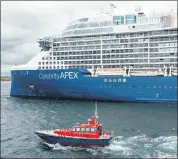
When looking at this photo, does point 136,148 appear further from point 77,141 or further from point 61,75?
point 61,75

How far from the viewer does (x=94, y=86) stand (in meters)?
61.6

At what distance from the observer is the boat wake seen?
28.8m

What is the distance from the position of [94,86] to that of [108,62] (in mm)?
6028

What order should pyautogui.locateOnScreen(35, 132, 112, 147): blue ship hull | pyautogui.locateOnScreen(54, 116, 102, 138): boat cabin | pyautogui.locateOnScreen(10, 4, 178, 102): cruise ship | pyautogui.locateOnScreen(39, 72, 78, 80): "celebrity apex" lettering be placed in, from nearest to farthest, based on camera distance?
pyautogui.locateOnScreen(35, 132, 112, 147): blue ship hull
pyautogui.locateOnScreen(54, 116, 102, 138): boat cabin
pyautogui.locateOnScreen(10, 4, 178, 102): cruise ship
pyautogui.locateOnScreen(39, 72, 78, 80): "celebrity apex" lettering

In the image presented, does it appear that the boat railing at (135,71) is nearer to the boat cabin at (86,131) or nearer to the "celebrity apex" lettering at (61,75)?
the "celebrity apex" lettering at (61,75)

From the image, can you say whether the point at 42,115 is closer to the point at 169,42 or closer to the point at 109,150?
the point at 109,150

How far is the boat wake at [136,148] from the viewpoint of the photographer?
28766 mm

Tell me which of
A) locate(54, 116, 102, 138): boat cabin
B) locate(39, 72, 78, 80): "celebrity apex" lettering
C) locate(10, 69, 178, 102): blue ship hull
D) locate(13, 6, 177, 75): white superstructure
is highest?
locate(13, 6, 177, 75): white superstructure

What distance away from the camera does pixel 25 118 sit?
46375mm

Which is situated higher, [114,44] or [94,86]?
[114,44]

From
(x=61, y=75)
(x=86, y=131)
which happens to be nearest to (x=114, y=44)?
(x=61, y=75)

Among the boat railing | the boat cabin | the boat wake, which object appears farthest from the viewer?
the boat railing

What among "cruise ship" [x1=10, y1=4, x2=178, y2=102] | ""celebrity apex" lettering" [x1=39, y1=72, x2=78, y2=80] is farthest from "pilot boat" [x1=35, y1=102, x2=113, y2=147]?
""celebrity apex" lettering" [x1=39, y1=72, x2=78, y2=80]

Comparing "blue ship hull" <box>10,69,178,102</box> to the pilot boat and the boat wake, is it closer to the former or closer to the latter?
the boat wake
